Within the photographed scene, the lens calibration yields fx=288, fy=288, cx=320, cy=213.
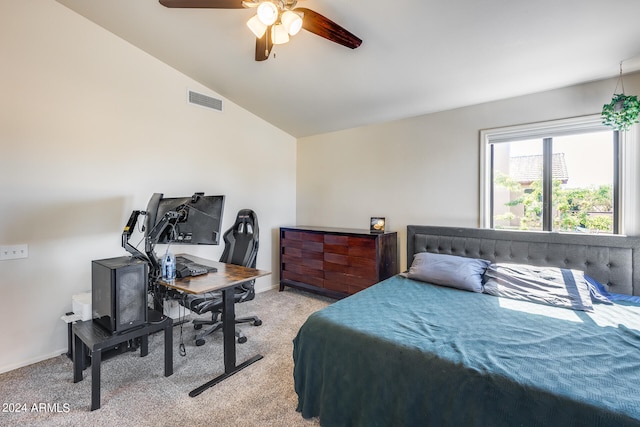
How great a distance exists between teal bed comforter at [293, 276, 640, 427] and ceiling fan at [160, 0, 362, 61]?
1.81 metres

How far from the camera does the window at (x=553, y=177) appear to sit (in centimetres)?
259

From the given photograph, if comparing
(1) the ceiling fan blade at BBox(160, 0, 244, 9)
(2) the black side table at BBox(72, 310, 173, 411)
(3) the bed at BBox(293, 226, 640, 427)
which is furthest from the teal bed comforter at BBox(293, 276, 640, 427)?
(1) the ceiling fan blade at BBox(160, 0, 244, 9)

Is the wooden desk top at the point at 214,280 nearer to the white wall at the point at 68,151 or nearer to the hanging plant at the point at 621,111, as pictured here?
the white wall at the point at 68,151

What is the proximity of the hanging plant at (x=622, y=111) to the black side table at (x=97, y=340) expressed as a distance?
12.5ft

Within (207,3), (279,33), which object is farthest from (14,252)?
(279,33)

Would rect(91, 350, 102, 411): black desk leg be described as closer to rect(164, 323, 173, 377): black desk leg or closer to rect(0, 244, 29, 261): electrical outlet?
rect(164, 323, 173, 377): black desk leg

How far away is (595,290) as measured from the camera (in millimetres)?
2240

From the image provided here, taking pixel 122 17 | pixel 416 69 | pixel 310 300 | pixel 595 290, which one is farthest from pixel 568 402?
pixel 122 17

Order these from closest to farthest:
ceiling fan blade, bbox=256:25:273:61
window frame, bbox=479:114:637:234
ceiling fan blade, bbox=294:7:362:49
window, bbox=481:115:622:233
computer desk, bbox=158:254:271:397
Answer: ceiling fan blade, bbox=294:7:362:49 < ceiling fan blade, bbox=256:25:273:61 < computer desk, bbox=158:254:271:397 < window frame, bbox=479:114:637:234 < window, bbox=481:115:622:233

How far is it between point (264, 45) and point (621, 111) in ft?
9.11

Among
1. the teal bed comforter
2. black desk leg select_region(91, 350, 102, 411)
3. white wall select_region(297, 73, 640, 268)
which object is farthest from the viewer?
white wall select_region(297, 73, 640, 268)

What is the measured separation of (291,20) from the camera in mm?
1676

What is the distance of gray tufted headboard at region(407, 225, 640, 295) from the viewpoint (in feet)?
7.68

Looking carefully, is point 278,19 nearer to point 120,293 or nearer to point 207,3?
point 207,3
